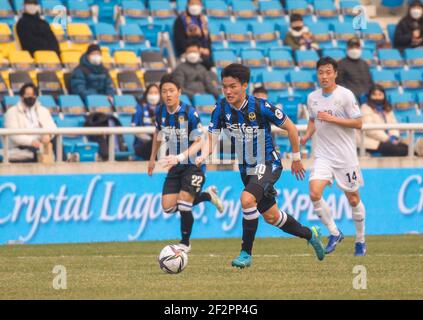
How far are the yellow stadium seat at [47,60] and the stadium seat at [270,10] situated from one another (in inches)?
215

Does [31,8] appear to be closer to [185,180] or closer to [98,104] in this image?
[98,104]

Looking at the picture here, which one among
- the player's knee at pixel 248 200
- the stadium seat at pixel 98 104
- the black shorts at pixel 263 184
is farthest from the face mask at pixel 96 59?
the player's knee at pixel 248 200

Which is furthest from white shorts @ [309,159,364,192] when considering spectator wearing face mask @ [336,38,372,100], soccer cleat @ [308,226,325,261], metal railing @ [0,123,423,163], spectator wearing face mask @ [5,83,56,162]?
spectator wearing face mask @ [336,38,372,100]

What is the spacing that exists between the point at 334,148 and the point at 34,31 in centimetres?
784

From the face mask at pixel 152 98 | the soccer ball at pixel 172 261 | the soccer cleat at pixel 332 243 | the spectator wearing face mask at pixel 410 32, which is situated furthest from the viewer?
the spectator wearing face mask at pixel 410 32

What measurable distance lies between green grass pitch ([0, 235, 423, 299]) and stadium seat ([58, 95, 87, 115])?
10.3ft

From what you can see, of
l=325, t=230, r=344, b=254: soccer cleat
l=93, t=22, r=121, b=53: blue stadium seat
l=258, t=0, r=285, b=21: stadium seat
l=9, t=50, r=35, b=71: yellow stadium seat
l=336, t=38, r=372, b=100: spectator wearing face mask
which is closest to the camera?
l=325, t=230, r=344, b=254: soccer cleat

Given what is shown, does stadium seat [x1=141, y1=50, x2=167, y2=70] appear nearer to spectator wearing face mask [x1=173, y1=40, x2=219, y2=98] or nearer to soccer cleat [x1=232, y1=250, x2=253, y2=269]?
spectator wearing face mask [x1=173, y1=40, x2=219, y2=98]

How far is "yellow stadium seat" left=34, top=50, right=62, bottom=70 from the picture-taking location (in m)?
21.6

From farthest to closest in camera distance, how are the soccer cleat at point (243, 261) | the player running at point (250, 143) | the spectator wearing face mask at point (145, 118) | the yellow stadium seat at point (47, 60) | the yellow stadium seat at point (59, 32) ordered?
the yellow stadium seat at point (59, 32)
the yellow stadium seat at point (47, 60)
the spectator wearing face mask at point (145, 118)
the player running at point (250, 143)
the soccer cleat at point (243, 261)

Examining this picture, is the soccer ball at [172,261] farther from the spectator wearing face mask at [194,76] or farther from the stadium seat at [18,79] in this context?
the spectator wearing face mask at [194,76]

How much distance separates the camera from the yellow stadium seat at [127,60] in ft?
74.6

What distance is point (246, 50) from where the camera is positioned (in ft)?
78.9

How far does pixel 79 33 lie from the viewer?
75.0 ft
